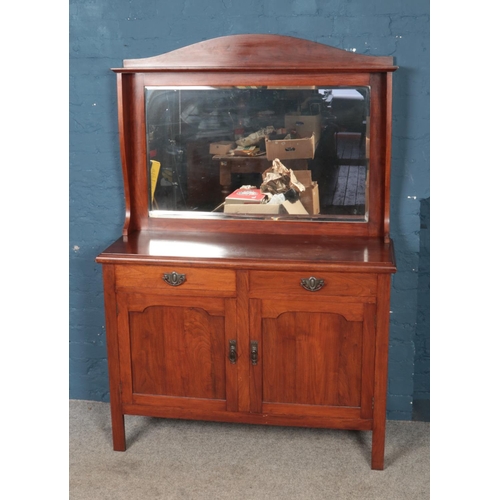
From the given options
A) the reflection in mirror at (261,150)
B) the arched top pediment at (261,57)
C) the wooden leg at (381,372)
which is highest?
the arched top pediment at (261,57)

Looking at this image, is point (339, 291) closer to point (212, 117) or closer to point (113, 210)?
point (212, 117)

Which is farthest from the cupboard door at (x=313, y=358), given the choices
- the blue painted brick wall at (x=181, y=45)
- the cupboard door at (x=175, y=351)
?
the blue painted brick wall at (x=181, y=45)

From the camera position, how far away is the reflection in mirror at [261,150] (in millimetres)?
3074

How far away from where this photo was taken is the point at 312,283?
2.80 meters

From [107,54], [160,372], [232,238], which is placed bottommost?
[160,372]

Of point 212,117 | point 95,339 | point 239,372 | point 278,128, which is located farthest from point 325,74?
point 95,339

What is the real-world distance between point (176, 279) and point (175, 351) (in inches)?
13.4

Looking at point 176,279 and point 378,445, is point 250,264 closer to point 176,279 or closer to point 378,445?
point 176,279

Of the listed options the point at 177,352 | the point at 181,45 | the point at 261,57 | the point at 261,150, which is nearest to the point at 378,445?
the point at 177,352

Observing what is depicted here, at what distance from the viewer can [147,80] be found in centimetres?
318

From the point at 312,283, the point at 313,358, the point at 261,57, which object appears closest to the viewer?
the point at 312,283

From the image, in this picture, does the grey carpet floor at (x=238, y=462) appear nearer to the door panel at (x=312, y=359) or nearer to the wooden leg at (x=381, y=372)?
the wooden leg at (x=381, y=372)

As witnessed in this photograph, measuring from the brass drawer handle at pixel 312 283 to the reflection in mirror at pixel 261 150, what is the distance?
48 cm

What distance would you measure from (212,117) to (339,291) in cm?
100
